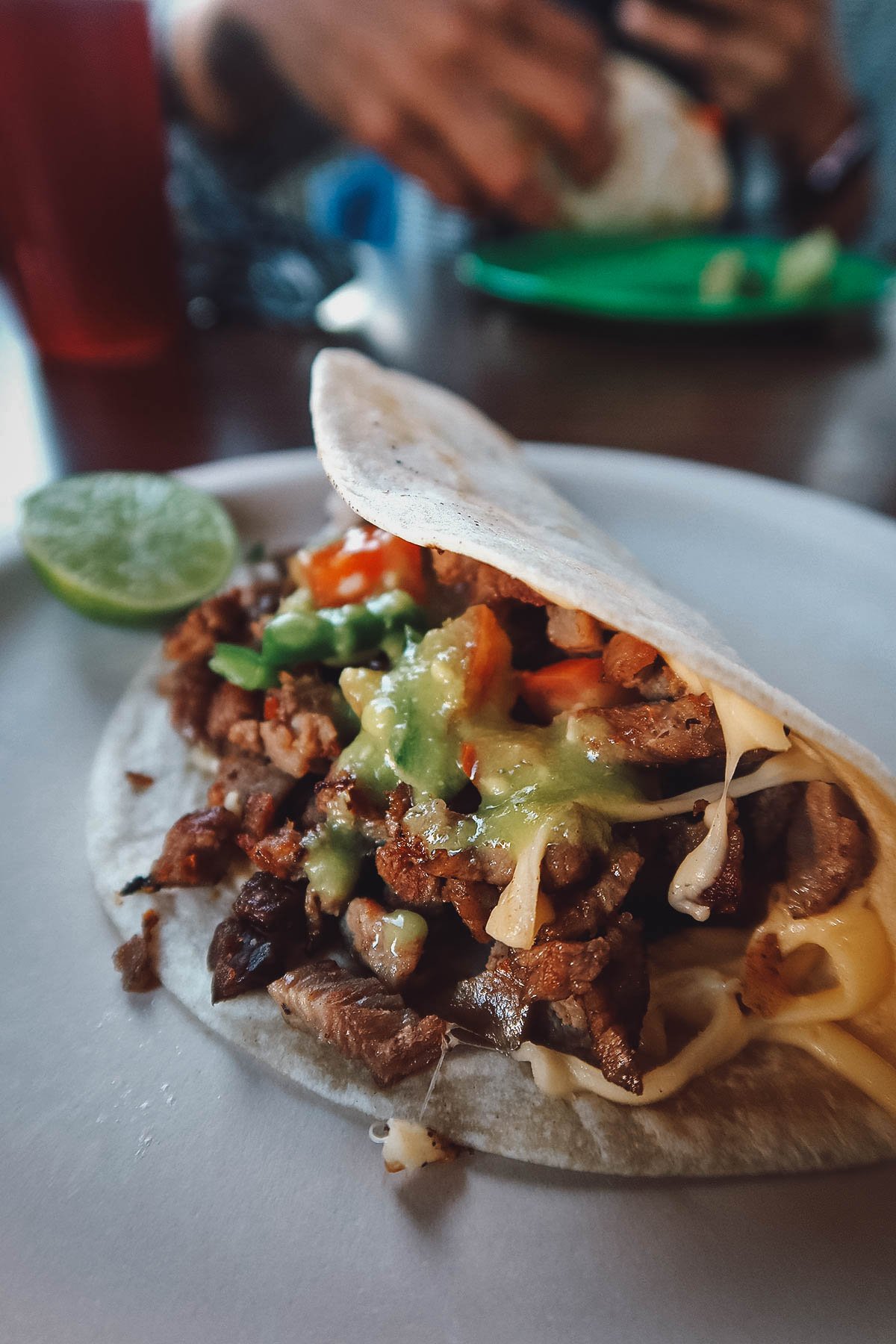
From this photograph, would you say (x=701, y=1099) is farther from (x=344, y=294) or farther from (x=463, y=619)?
(x=344, y=294)

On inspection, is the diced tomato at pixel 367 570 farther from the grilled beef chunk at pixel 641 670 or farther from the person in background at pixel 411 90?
the person in background at pixel 411 90

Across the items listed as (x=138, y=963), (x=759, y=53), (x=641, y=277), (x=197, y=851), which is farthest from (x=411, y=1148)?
(x=759, y=53)

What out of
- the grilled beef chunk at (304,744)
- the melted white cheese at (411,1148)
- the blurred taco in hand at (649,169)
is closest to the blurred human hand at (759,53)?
the blurred taco in hand at (649,169)

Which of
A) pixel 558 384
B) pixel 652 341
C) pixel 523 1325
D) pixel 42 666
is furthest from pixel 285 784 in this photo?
pixel 652 341

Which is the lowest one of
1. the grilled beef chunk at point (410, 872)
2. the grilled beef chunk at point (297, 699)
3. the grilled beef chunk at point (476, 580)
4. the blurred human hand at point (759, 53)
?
the grilled beef chunk at point (410, 872)

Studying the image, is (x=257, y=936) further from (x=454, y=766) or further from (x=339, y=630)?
(x=339, y=630)

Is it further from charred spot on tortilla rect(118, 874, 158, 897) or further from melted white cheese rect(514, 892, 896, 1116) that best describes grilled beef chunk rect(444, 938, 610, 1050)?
charred spot on tortilla rect(118, 874, 158, 897)
